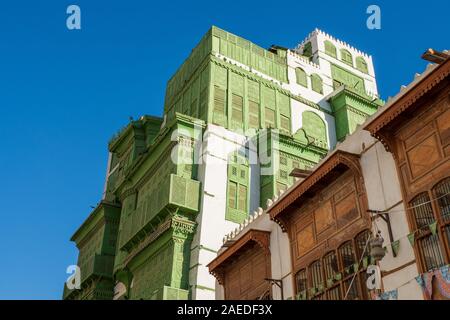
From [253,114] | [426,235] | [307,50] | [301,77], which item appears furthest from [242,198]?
[307,50]

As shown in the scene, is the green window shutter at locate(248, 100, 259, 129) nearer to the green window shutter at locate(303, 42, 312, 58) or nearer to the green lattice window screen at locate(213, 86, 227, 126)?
the green lattice window screen at locate(213, 86, 227, 126)

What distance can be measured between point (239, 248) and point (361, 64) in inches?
1146

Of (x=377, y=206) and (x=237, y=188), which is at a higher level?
(x=237, y=188)

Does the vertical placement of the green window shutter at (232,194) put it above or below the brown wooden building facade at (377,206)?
above

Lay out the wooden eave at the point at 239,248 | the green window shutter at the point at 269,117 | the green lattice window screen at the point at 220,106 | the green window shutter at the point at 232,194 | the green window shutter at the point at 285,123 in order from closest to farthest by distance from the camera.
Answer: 1. the wooden eave at the point at 239,248
2. the green window shutter at the point at 232,194
3. the green lattice window screen at the point at 220,106
4. the green window shutter at the point at 269,117
5. the green window shutter at the point at 285,123

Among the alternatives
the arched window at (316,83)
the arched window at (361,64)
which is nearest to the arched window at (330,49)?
the arched window at (361,64)

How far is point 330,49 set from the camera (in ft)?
140

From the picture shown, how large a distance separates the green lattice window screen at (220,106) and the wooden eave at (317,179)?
13.9 meters

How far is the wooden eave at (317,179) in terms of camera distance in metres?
15.5

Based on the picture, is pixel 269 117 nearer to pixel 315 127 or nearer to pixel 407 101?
pixel 315 127

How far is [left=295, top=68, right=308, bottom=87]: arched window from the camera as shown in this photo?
38.3 metres

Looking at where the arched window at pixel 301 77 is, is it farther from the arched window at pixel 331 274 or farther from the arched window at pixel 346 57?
the arched window at pixel 331 274
